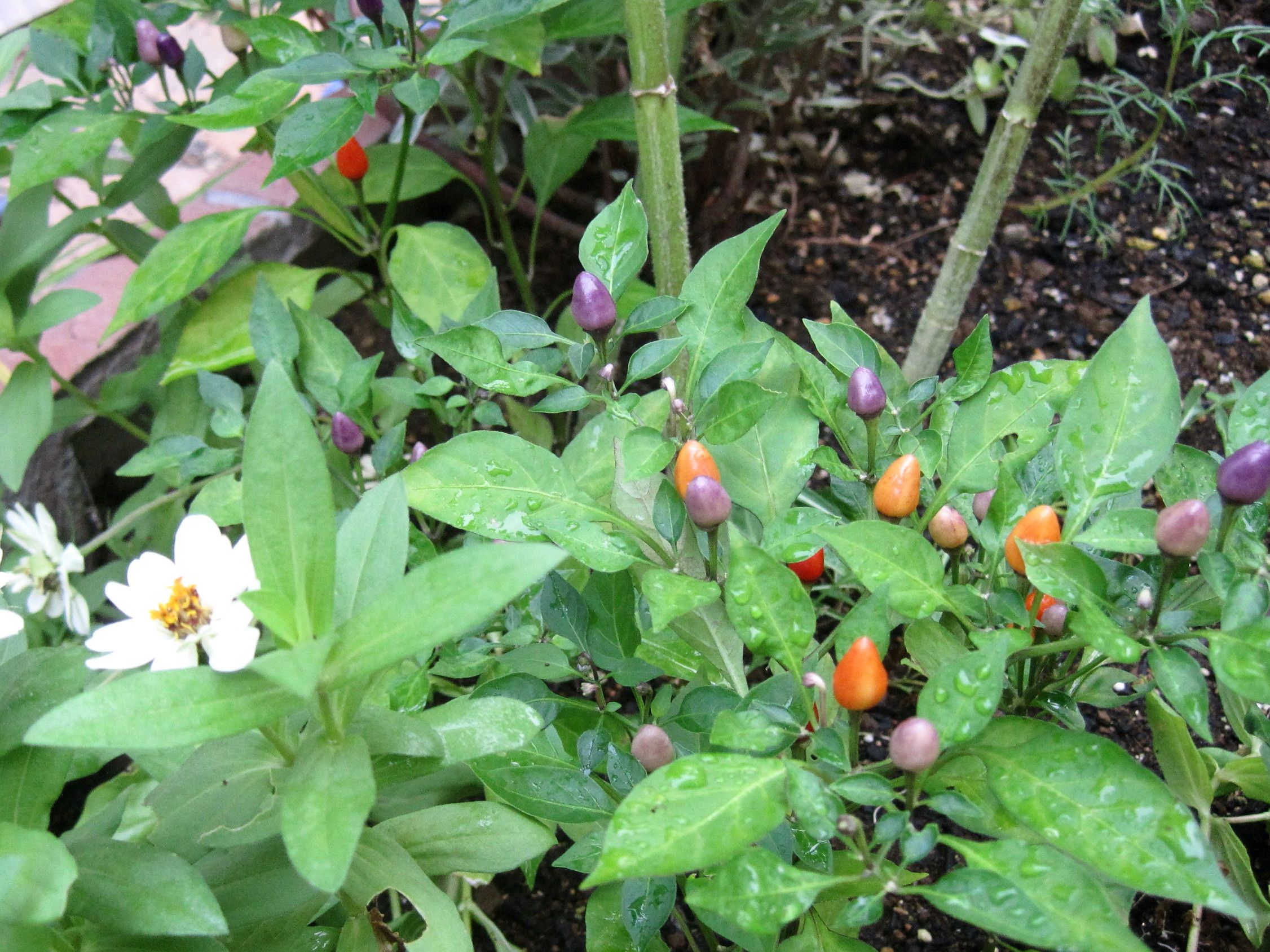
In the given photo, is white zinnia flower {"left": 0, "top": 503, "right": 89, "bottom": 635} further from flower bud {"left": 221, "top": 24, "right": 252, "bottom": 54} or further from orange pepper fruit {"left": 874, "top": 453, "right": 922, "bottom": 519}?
orange pepper fruit {"left": 874, "top": 453, "right": 922, "bottom": 519}

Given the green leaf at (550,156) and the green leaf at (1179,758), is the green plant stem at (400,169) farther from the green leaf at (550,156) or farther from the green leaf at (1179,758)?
the green leaf at (1179,758)

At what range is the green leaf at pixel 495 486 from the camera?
2.32ft

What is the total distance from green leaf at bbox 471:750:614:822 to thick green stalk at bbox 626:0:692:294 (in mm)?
533

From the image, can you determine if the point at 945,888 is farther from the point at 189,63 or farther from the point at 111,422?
the point at 111,422

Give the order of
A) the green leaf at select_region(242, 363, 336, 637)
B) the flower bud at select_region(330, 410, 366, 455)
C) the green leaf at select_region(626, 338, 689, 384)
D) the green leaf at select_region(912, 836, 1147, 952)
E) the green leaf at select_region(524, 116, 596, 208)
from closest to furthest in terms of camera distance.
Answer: the green leaf at select_region(912, 836, 1147, 952) < the green leaf at select_region(242, 363, 336, 637) < the green leaf at select_region(626, 338, 689, 384) < the flower bud at select_region(330, 410, 366, 455) < the green leaf at select_region(524, 116, 596, 208)

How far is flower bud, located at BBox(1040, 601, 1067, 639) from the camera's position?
65 cm

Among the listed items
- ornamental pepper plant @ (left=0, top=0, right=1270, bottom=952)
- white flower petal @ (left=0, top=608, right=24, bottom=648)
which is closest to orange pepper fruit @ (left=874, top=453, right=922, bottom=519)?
ornamental pepper plant @ (left=0, top=0, right=1270, bottom=952)

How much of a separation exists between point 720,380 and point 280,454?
278 mm

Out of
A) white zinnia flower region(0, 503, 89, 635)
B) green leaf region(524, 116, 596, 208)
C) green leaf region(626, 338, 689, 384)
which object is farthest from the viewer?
green leaf region(524, 116, 596, 208)

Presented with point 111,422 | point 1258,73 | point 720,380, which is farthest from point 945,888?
point 1258,73

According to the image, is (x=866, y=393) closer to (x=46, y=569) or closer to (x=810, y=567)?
(x=810, y=567)

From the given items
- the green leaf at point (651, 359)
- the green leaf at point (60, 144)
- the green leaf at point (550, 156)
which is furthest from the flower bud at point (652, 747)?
the green leaf at point (550, 156)

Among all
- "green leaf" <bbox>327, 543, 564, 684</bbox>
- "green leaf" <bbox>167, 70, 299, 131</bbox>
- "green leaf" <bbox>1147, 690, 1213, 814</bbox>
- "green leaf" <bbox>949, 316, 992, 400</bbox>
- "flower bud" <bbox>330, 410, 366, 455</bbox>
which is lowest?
"green leaf" <bbox>1147, 690, 1213, 814</bbox>

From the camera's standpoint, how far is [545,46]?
1549 mm
